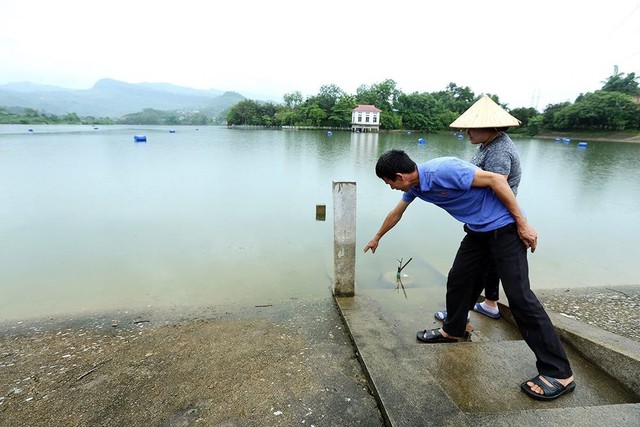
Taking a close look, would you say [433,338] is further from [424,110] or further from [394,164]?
[424,110]

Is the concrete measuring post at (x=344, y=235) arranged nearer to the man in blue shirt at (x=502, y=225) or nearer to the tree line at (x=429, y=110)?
the man in blue shirt at (x=502, y=225)

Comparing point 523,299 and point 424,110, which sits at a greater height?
point 424,110

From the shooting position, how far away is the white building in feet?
169

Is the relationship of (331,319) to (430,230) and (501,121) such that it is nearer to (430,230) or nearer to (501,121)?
(501,121)

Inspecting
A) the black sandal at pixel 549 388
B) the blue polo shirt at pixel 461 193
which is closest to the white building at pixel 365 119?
the blue polo shirt at pixel 461 193

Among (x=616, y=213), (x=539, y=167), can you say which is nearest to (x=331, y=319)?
(x=616, y=213)

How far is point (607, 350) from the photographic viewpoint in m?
2.12

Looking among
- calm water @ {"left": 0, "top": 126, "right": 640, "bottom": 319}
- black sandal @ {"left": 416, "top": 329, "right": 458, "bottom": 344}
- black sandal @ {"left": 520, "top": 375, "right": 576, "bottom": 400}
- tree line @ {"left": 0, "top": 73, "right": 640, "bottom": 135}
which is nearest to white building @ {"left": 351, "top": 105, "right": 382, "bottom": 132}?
tree line @ {"left": 0, "top": 73, "right": 640, "bottom": 135}

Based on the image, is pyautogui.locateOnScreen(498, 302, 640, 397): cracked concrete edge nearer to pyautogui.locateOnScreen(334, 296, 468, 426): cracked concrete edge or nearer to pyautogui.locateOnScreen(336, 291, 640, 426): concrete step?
pyautogui.locateOnScreen(336, 291, 640, 426): concrete step

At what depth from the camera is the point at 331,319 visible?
10.3 feet

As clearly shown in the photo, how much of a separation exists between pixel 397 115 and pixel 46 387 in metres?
59.4

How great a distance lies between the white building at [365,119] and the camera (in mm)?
51469

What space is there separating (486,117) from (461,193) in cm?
66

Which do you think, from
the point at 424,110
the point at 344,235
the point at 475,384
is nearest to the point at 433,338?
the point at 475,384
